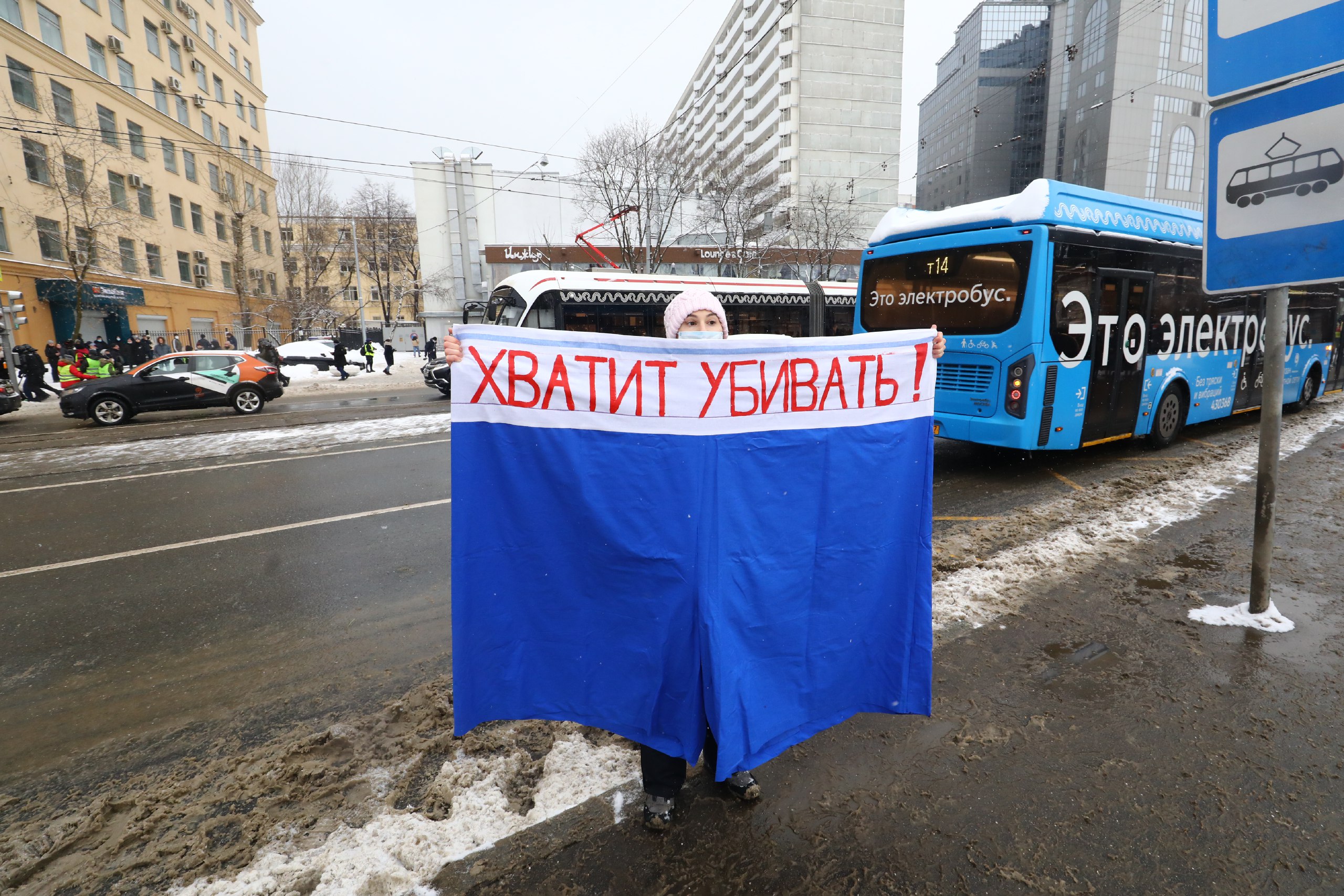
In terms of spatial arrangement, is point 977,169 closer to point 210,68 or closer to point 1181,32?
point 1181,32

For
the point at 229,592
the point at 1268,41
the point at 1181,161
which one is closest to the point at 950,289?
the point at 1268,41

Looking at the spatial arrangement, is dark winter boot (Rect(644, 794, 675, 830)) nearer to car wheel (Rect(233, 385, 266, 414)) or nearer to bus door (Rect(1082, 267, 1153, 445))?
bus door (Rect(1082, 267, 1153, 445))

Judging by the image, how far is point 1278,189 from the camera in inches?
138

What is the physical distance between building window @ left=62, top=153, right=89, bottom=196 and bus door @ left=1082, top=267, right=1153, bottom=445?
3186 cm

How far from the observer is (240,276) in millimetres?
38906

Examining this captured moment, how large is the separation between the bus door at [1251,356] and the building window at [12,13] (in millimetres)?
39402

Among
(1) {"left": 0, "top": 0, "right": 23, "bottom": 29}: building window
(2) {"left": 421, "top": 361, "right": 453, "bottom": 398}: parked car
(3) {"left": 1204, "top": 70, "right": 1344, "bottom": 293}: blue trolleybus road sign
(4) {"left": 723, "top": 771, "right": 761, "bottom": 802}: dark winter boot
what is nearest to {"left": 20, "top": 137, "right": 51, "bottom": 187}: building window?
(1) {"left": 0, "top": 0, "right": 23, "bottom": 29}: building window

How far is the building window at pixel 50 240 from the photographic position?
1066 inches

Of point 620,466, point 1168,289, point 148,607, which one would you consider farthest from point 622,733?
point 1168,289

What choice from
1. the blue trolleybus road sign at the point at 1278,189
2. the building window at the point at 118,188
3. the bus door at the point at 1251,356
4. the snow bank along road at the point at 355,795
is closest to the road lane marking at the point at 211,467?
the snow bank along road at the point at 355,795

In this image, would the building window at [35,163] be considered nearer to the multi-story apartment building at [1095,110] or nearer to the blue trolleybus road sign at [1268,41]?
the blue trolleybus road sign at [1268,41]

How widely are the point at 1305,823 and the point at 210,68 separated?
60.3 m

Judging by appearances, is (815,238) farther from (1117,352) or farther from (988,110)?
(1117,352)

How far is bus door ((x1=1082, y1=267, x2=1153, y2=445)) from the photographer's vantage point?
25.1 feet
